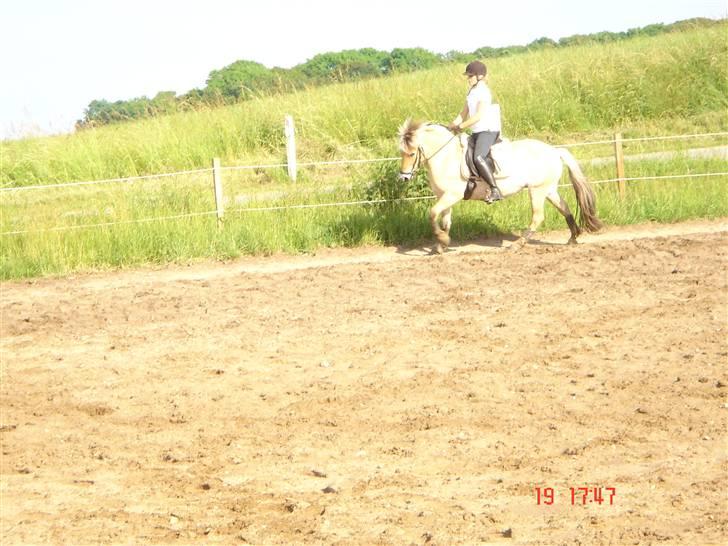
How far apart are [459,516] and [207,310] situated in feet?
18.9

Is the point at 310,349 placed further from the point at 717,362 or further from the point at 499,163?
the point at 499,163

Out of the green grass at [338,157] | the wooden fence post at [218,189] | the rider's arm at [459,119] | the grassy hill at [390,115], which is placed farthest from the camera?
the grassy hill at [390,115]

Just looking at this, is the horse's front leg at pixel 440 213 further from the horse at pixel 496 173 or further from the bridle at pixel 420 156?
the bridle at pixel 420 156

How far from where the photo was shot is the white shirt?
Result: 13094 millimetres

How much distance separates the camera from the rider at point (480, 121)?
43.0 ft

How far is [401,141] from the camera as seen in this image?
13586mm

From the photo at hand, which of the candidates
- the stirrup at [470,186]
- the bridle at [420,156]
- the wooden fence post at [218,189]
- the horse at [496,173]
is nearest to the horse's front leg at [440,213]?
the horse at [496,173]

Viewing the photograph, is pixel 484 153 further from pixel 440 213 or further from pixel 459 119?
pixel 440 213

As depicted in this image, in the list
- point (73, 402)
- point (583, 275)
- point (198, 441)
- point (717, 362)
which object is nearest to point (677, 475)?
point (717, 362)

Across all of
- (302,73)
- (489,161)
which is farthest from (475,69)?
(302,73)

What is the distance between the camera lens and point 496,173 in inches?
532
